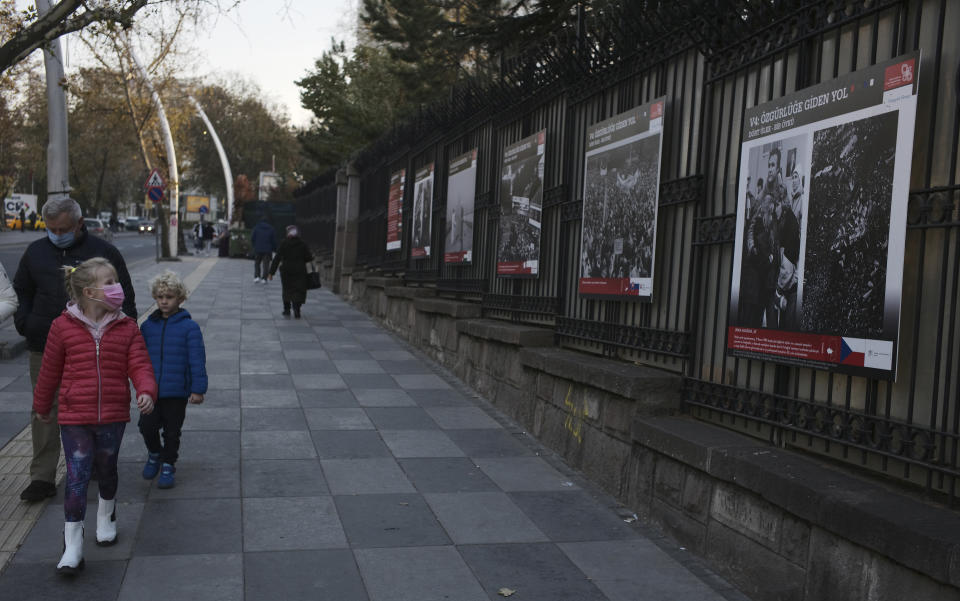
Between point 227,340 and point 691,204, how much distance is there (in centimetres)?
878

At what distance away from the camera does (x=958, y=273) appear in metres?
3.52

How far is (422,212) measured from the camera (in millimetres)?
13312

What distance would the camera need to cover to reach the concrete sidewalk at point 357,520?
4375 millimetres

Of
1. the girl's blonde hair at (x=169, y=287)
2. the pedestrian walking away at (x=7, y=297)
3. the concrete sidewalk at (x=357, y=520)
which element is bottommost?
the concrete sidewalk at (x=357, y=520)

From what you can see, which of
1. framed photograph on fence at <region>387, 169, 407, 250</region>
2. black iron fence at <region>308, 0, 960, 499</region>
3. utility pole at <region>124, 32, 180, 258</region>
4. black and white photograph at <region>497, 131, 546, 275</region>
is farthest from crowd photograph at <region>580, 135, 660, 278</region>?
utility pole at <region>124, 32, 180, 258</region>

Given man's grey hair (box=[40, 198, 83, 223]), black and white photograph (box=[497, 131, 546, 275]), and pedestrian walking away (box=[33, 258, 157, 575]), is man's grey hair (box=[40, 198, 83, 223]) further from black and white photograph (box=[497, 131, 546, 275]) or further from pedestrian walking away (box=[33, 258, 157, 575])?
black and white photograph (box=[497, 131, 546, 275])

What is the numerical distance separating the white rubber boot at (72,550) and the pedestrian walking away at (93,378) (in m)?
0.14

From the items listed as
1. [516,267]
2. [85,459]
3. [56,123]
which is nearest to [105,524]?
[85,459]

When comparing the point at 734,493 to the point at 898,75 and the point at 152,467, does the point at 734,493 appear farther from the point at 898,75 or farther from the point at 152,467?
the point at 152,467

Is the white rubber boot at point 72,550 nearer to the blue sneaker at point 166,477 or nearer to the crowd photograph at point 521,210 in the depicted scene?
the blue sneaker at point 166,477

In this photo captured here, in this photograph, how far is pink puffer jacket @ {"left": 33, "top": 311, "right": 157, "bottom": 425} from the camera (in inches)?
180

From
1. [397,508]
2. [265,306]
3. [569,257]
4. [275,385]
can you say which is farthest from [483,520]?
[265,306]

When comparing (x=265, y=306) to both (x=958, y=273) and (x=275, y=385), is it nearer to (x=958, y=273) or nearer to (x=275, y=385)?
(x=275, y=385)

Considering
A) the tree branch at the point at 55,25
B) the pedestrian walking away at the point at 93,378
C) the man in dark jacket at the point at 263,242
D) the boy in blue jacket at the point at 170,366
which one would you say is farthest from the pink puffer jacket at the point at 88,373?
the man in dark jacket at the point at 263,242
